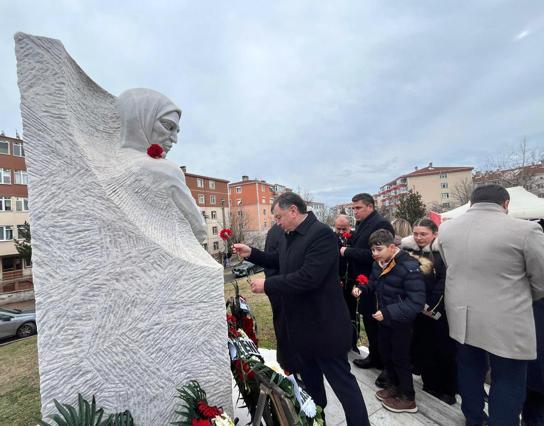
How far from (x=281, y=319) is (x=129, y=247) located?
1479 millimetres

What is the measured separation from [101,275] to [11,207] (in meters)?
25.7

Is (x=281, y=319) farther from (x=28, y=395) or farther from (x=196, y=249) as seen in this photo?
(x=28, y=395)

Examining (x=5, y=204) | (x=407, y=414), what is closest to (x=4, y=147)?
(x=5, y=204)

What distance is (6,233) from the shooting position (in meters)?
19.5

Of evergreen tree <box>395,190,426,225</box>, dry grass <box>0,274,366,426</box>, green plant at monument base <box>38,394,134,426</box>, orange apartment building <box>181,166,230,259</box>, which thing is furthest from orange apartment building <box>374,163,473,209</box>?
green plant at monument base <box>38,394,134,426</box>

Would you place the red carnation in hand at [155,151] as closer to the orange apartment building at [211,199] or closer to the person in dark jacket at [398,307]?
the person in dark jacket at [398,307]

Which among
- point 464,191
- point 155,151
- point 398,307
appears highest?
point 464,191

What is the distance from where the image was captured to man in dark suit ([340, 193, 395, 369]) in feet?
9.86

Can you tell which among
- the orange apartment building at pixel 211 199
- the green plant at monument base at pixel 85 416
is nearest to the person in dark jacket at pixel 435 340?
the green plant at monument base at pixel 85 416

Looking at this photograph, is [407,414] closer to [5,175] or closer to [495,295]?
[495,295]

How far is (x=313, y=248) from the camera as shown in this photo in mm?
1994

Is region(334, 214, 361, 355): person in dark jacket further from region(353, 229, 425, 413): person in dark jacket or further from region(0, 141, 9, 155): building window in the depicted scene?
region(0, 141, 9, 155): building window

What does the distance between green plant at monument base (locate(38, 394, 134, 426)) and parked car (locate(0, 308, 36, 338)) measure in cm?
1018

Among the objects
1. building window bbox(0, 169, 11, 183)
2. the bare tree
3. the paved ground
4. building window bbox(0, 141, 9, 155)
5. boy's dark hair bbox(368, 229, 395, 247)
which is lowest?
the paved ground
